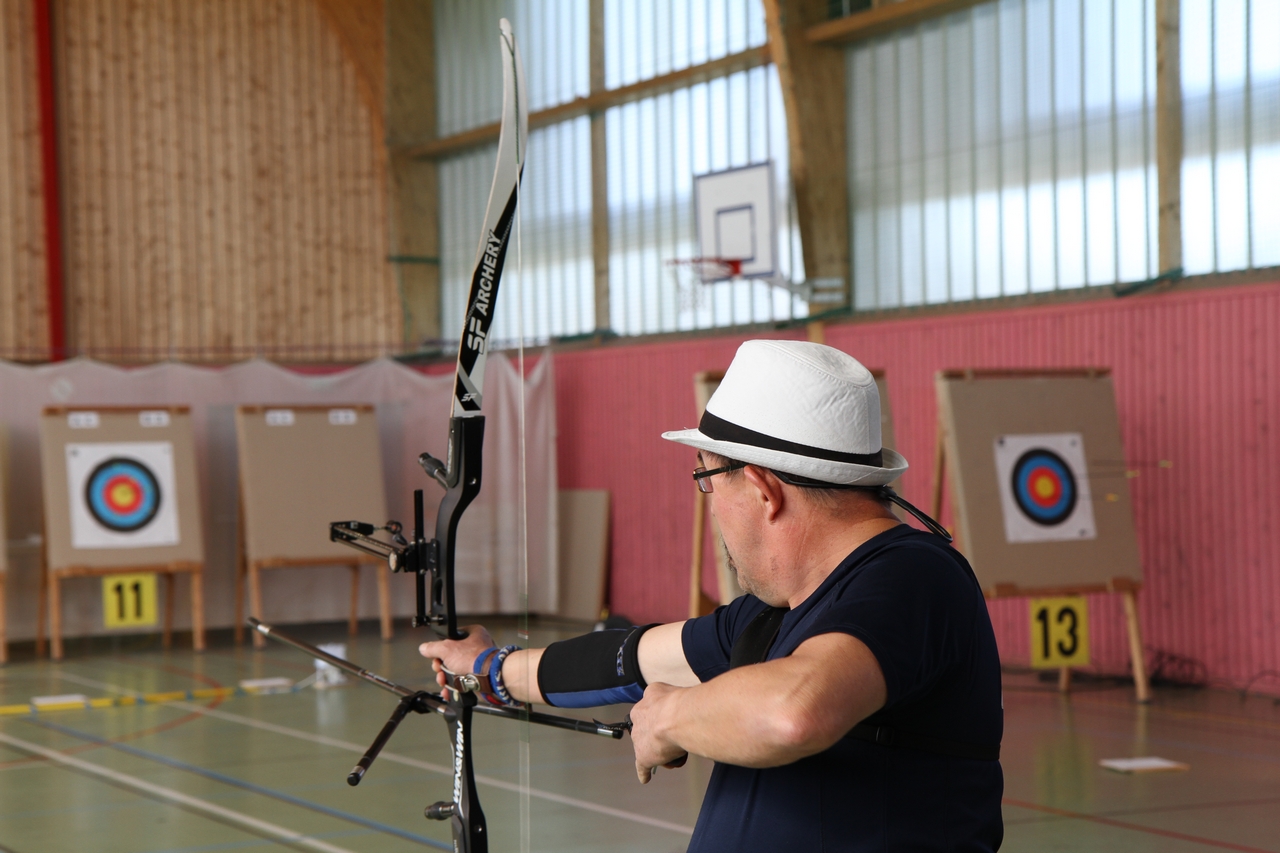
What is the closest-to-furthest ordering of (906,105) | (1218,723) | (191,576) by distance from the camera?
(1218,723)
(906,105)
(191,576)

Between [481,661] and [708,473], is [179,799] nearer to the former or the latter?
[481,661]

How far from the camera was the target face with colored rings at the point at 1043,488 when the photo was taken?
4.95 metres

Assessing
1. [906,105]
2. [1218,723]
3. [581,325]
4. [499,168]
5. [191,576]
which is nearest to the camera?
[499,168]

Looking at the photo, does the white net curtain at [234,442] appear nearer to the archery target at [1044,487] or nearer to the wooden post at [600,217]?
the wooden post at [600,217]

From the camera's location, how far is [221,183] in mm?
8875

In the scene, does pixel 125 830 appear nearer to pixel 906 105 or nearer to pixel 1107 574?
pixel 1107 574

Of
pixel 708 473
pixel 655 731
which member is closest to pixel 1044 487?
pixel 708 473

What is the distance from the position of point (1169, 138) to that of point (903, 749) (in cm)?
461

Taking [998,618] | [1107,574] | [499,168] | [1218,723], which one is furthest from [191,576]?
[499,168]

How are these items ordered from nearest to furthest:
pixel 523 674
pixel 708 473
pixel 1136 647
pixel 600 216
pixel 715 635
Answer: pixel 708 473 → pixel 715 635 → pixel 523 674 → pixel 1136 647 → pixel 600 216

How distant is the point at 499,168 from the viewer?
5.66 feet

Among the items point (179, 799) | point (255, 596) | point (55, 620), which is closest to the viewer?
point (179, 799)

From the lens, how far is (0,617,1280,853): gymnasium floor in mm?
2965

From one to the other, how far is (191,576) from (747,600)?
5750 millimetres
